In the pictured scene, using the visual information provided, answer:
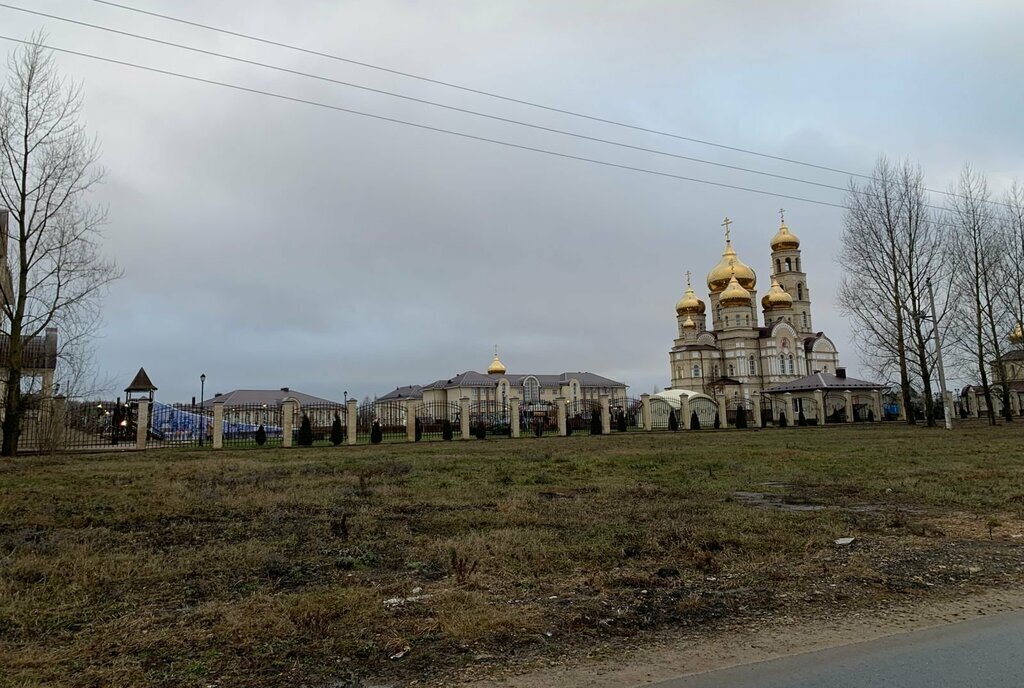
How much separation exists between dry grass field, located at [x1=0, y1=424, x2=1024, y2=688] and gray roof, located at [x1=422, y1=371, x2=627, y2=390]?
5684 centimetres

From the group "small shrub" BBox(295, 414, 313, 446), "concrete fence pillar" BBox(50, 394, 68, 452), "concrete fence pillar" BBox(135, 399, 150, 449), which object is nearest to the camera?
"concrete fence pillar" BBox(50, 394, 68, 452)

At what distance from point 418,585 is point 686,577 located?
79.9 inches

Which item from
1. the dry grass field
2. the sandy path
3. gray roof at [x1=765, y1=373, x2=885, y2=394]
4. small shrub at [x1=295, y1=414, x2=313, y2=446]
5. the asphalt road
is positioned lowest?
the asphalt road

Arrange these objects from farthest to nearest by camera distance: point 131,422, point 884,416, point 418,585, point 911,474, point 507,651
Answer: point 884,416
point 131,422
point 911,474
point 418,585
point 507,651

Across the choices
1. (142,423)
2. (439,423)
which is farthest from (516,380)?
(142,423)

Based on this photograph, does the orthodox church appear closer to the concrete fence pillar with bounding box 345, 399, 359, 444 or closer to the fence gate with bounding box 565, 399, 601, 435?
the fence gate with bounding box 565, 399, 601, 435

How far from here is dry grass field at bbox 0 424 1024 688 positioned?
356 centimetres

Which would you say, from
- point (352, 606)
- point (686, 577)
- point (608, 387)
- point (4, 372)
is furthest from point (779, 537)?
point (608, 387)

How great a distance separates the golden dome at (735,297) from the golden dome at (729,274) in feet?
9.42

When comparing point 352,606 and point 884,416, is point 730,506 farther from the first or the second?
point 884,416

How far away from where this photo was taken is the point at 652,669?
3.37m

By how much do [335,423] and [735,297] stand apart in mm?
44072

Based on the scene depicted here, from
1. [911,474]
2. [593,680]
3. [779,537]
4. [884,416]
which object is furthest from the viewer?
[884,416]

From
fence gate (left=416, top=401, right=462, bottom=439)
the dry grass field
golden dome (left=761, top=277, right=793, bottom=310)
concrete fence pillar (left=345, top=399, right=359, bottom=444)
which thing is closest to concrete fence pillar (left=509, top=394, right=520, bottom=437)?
fence gate (left=416, top=401, right=462, bottom=439)
